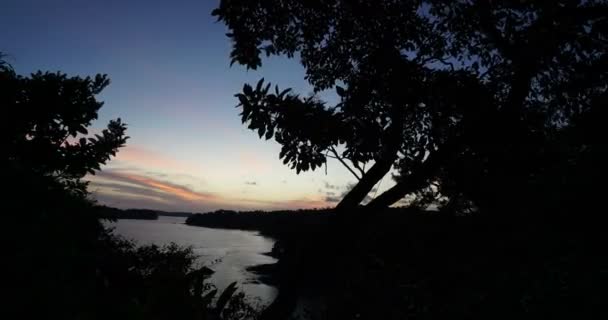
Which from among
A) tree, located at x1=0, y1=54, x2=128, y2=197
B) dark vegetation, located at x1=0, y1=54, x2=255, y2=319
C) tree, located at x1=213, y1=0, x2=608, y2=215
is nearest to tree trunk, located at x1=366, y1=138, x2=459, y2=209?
tree, located at x1=213, y1=0, x2=608, y2=215

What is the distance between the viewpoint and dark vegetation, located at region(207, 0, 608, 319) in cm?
437

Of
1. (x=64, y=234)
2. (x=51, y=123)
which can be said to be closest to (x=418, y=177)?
(x=64, y=234)

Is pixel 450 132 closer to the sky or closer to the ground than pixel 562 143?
closer to the ground

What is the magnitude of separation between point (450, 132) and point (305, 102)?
9.79ft

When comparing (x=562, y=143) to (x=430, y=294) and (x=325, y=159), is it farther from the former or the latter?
(x=325, y=159)

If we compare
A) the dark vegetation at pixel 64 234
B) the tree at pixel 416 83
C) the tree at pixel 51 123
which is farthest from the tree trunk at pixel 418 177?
the tree at pixel 51 123

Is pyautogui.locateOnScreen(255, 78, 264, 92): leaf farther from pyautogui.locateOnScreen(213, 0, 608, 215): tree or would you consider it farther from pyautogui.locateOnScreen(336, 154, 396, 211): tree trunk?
pyautogui.locateOnScreen(336, 154, 396, 211): tree trunk

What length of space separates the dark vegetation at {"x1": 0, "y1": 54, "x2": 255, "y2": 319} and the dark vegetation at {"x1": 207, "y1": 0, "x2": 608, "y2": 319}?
6.74ft

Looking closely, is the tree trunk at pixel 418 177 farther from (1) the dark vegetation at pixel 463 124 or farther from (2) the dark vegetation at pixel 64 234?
(2) the dark vegetation at pixel 64 234

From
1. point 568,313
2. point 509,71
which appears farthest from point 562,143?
point 568,313

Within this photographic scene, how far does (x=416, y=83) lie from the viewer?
4945 millimetres

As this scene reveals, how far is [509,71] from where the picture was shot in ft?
19.8

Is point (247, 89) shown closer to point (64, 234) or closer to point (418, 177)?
point (418, 177)

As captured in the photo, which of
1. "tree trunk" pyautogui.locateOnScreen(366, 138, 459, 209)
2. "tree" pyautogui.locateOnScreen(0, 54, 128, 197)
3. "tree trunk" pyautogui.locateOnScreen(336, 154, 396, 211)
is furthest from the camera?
"tree" pyautogui.locateOnScreen(0, 54, 128, 197)
